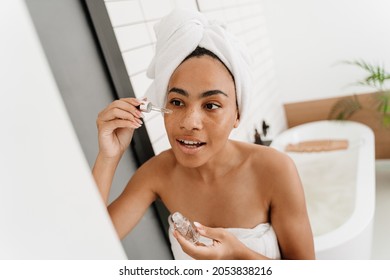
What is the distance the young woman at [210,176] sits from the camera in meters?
0.51

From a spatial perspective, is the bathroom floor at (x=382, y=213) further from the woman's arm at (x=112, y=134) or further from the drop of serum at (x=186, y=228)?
the woman's arm at (x=112, y=134)

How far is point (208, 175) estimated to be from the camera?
64 centimetres

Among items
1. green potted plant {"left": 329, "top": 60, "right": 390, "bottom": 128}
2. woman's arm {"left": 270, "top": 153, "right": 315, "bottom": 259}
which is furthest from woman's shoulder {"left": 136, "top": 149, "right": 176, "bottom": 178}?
green potted plant {"left": 329, "top": 60, "right": 390, "bottom": 128}

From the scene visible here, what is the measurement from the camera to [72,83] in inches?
23.0

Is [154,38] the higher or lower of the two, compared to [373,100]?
higher

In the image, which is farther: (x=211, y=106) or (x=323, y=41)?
(x=323, y=41)

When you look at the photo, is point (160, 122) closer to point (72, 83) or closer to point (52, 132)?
point (72, 83)

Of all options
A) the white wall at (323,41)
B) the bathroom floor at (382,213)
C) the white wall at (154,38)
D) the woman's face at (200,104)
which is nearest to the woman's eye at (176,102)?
the woman's face at (200,104)

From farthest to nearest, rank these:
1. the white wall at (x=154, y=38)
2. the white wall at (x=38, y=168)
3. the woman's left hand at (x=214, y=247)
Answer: the white wall at (x=154, y=38) → the woman's left hand at (x=214, y=247) → the white wall at (x=38, y=168)

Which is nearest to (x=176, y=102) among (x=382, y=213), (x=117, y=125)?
(x=117, y=125)

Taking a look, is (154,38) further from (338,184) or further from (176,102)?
(338,184)

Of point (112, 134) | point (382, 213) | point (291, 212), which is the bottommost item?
point (382, 213)

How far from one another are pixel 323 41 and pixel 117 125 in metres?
0.46
